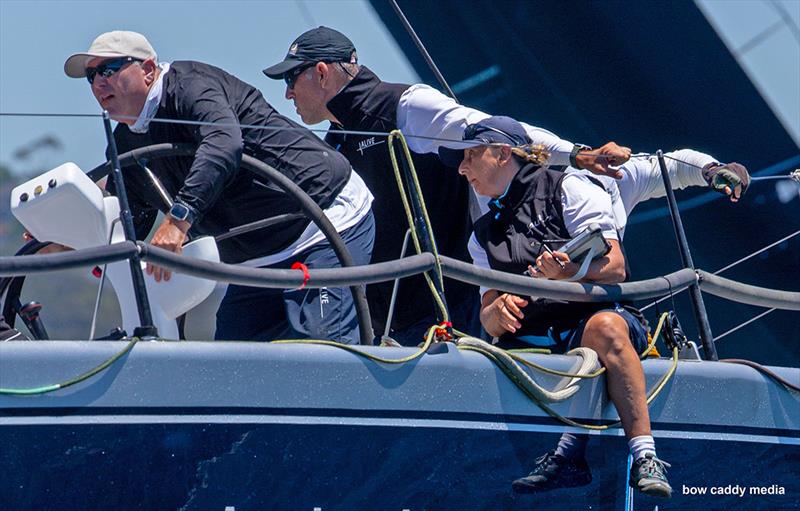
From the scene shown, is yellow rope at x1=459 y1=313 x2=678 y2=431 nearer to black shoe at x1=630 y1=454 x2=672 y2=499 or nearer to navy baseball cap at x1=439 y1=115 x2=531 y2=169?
black shoe at x1=630 y1=454 x2=672 y2=499

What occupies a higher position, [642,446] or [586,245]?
[586,245]

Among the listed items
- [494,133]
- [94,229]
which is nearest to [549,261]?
[494,133]

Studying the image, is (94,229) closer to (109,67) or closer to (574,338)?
(109,67)

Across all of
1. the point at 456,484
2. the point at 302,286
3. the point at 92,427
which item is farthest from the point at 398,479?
the point at 92,427

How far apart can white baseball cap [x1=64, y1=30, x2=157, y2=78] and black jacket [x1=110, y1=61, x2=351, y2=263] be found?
0.30 feet

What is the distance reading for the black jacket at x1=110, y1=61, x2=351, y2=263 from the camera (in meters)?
3.59

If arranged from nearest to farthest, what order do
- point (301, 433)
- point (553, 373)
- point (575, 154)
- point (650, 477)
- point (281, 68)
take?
point (301, 433) → point (650, 477) → point (553, 373) → point (575, 154) → point (281, 68)

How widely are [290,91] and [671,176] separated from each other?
1107mm

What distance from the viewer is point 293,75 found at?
4141 mm

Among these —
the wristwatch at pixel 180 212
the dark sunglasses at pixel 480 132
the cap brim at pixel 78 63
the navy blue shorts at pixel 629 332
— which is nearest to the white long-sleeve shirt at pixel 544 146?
the dark sunglasses at pixel 480 132

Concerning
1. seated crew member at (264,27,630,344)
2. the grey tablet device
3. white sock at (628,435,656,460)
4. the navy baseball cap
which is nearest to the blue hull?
white sock at (628,435,656,460)

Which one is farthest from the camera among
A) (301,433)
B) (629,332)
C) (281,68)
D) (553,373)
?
(281,68)

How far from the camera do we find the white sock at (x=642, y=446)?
3354mm

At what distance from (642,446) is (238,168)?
3.84 feet
